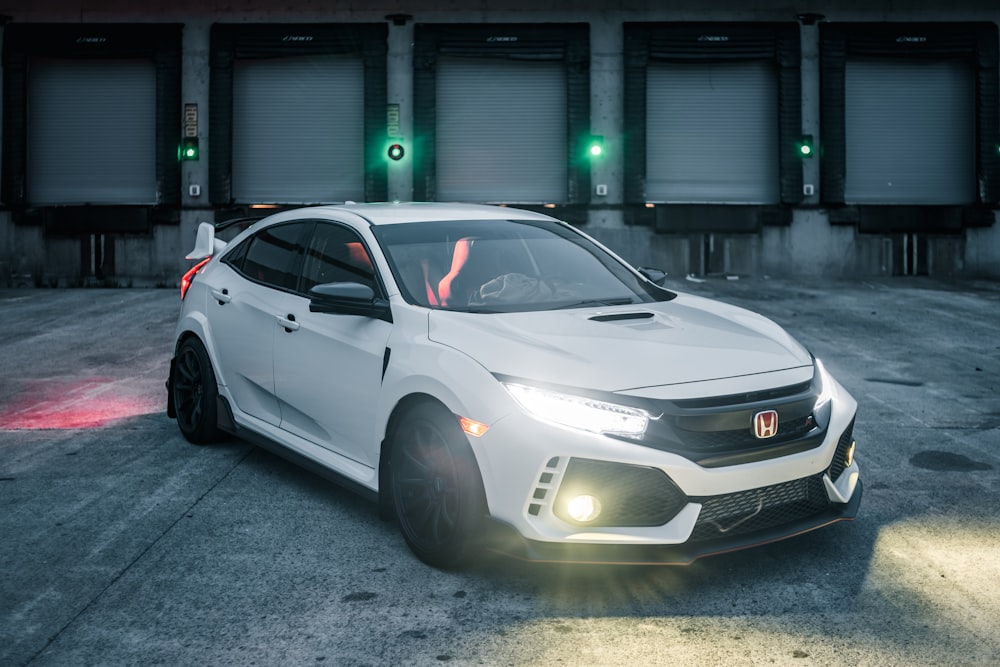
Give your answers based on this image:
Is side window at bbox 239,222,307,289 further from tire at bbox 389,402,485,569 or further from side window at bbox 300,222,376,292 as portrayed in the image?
tire at bbox 389,402,485,569

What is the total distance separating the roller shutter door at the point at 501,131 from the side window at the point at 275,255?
13645 millimetres

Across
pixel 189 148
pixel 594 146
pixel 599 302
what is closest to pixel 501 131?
pixel 594 146

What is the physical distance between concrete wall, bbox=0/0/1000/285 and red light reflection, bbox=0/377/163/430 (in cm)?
1069

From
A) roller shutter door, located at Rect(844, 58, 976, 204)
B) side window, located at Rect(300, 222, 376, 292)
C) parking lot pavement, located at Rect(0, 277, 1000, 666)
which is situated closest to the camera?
parking lot pavement, located at Rect(0, 277, 1000, 666)

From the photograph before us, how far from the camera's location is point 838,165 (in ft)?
64.5

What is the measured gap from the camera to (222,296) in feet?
20.9

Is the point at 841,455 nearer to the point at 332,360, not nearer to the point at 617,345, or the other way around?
the point at 617,345

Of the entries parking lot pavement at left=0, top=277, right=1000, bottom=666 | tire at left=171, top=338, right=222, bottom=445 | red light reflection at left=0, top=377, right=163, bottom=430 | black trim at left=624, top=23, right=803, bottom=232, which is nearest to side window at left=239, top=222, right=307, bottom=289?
tire at left=171, top=338, right=222, bottom=445

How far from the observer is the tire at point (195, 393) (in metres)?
6.48

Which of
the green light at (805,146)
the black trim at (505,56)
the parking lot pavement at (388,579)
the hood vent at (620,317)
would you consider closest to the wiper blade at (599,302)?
the hood vent at (620,317)

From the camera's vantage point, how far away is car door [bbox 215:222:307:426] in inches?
228

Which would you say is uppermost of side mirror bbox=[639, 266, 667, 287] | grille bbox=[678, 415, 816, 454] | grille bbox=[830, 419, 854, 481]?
side mirror bbox=[639, 266, 667, 287]

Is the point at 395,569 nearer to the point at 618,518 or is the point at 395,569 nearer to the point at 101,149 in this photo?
the point at 618,518

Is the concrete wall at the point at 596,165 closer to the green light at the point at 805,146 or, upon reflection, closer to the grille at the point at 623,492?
the green light at the point at 805,146
